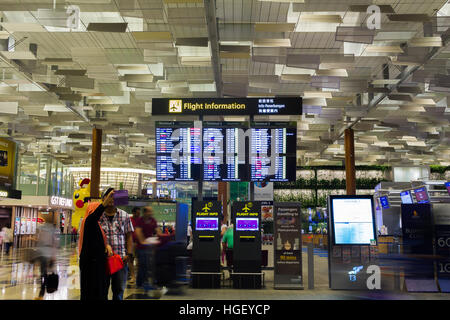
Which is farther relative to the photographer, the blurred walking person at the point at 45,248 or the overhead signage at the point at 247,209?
the overhead signage at the point at 247,209

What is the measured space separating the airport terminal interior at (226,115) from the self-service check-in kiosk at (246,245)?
0.07 ft

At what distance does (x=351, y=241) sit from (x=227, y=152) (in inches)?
115

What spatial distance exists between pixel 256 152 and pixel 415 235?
11.3 feet

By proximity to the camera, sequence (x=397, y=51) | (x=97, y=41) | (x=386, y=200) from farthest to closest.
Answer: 1. (x=386, y=200)
2. (x=97, y=41)
3. (x=397, y=51)

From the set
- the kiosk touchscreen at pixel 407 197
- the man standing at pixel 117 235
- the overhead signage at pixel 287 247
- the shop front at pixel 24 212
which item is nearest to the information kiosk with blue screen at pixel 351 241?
the overhead signage at pixel 287 247

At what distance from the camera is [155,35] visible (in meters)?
10.0

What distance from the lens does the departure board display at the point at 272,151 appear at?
9.01 m

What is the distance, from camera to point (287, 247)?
905cm

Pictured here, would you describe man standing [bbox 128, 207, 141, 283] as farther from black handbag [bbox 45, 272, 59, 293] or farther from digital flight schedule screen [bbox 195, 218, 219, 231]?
digital flight schedule screen [bbox 195, 218, 219, 231]

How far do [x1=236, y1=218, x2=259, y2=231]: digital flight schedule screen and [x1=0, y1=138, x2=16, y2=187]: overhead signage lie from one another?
9403 millimetres

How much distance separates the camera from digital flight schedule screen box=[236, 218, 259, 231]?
9.10 m

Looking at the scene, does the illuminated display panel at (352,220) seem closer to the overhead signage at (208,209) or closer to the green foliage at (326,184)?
the overhead signage at (208,209)

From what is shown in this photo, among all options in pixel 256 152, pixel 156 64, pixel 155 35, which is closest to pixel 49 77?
pixel 156 64
